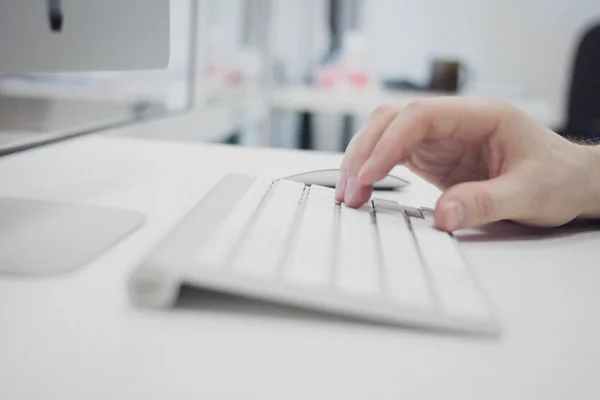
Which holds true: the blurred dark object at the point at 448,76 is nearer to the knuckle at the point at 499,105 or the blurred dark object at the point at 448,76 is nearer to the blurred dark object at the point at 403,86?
the blurred dark object at the point at 403,86

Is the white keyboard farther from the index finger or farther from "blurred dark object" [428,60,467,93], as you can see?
"blurred dark object" [428,60,467,93]

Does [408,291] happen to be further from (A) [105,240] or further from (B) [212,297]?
(A) [105,240]

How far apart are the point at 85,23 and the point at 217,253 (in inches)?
11.5

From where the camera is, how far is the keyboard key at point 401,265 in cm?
33

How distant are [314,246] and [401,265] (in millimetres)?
55

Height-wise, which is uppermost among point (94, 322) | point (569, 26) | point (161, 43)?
point (569, 26)

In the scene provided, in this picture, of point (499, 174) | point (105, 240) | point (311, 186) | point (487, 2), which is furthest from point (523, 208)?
point (487, 2)

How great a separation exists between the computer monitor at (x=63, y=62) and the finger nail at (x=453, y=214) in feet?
0.80

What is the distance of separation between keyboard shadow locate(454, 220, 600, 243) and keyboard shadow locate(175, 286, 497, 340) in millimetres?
203

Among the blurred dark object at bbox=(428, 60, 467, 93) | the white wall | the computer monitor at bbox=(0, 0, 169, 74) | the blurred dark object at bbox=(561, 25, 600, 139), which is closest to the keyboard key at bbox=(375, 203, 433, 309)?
the computer monitor at bbox=(0, 0, 169, 74)

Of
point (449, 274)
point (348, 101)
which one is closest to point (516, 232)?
point (449, 274)

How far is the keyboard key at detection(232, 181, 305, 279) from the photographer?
0.34 metres

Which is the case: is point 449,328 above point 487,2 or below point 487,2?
below

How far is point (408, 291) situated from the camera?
0.34 metres
